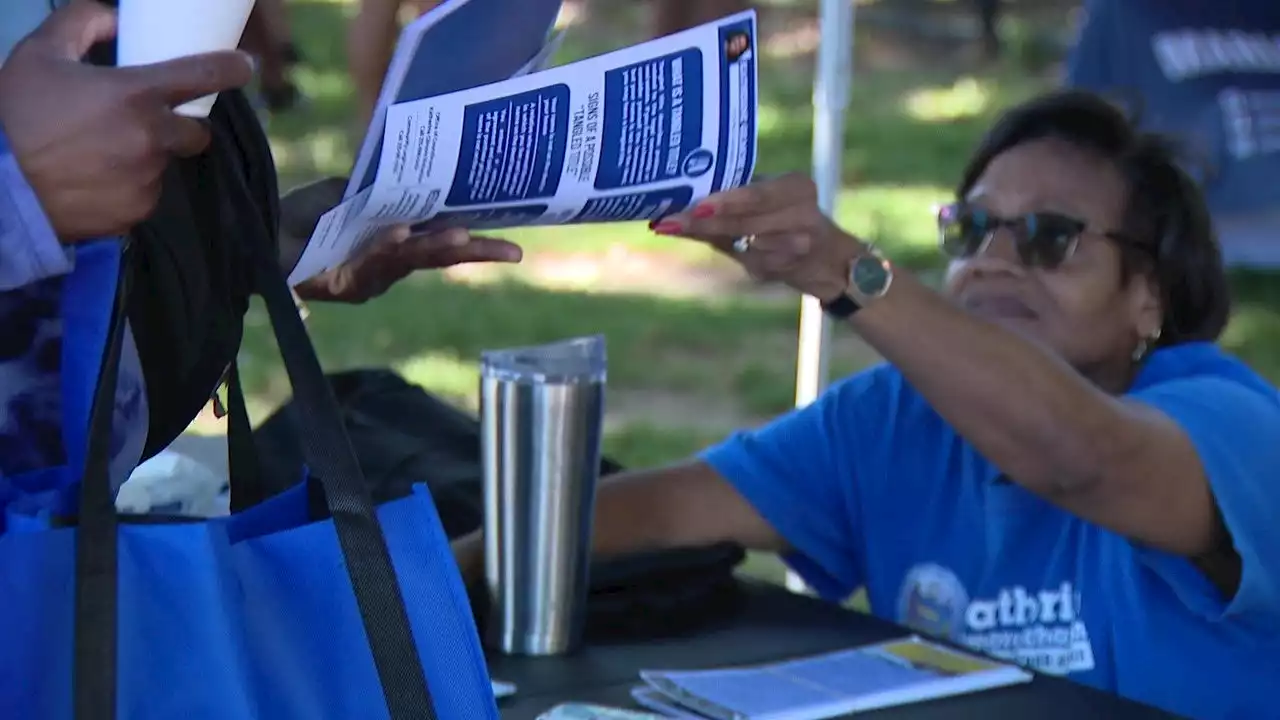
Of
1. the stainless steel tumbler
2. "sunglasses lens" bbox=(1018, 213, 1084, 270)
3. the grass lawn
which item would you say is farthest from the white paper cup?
the grass lawn

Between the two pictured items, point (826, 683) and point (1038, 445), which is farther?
point (1038, 445)

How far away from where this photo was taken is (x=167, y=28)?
2.97ft

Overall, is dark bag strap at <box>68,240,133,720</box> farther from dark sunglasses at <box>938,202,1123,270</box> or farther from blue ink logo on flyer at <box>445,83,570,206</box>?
dark sunglasses at <box>938,202,1123,270</box>

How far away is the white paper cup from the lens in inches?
35.6

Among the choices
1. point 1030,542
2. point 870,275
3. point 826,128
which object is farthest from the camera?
point 826,128

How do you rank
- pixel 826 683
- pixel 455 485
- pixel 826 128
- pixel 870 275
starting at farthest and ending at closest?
1. pixel 826 128
2. pixel 455 485
3. pixel 870 275
4. pixel 826 683

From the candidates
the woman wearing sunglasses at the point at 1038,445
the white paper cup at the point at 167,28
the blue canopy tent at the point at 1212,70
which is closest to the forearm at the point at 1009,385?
the woman wearing sunglasses at the point at 1038,445

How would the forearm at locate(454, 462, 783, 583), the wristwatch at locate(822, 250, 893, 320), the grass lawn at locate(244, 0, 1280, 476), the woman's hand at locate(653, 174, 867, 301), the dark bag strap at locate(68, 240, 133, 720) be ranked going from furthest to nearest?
the grass lawn at locate(244, 0, 1280, 476)
the forearm at locate(454, 462, 783, 583)
the wristwatch at locate(822, 250, 893, 320)
the woman's hand at locate(653, 174, 867, 301)
the dark bag strap at locate(68, 240, 133, 720)

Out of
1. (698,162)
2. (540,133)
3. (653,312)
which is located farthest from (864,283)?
(653,312)

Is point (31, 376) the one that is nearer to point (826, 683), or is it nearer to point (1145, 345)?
point (826, 683)

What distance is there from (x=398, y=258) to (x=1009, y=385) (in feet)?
1.79

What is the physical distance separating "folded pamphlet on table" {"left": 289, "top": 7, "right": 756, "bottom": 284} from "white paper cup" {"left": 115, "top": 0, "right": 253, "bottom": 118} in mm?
172

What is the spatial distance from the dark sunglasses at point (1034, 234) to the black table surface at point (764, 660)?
46 centimetres

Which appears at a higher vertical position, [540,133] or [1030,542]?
[540,133]
